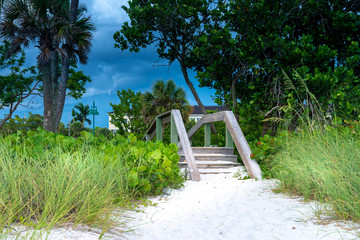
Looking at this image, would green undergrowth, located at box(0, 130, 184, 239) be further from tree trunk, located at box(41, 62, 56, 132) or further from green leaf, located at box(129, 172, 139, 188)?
tree trunk, located at box(41, 62, 56, 132)

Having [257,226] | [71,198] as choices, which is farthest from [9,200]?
[257,226]

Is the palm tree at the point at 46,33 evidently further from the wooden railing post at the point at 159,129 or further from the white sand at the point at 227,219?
the white sand at the point at 227,219

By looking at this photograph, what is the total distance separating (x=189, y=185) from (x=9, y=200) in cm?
304

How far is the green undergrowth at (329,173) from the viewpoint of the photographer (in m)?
2.75

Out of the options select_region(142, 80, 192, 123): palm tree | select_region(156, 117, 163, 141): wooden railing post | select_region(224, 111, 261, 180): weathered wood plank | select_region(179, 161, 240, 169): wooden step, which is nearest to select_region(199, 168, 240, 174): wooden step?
select_region(179, 161, 240, 169): wooden step

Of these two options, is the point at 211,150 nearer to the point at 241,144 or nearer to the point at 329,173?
the point at 241,144

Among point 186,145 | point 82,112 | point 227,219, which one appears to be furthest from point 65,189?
point 82,112

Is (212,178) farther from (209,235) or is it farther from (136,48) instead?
(136,48)

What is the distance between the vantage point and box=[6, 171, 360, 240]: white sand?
2568 mm

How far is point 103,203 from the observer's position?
108 inches

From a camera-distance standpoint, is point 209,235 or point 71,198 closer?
point 71,198

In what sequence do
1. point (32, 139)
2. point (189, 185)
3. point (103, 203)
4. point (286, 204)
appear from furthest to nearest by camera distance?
point (189, 185) < point (32, 139) < point (286, 204) < point (103, 203)

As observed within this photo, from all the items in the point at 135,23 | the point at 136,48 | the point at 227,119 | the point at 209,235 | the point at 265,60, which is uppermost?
the point at 135,23

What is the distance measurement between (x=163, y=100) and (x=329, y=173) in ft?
65.3
